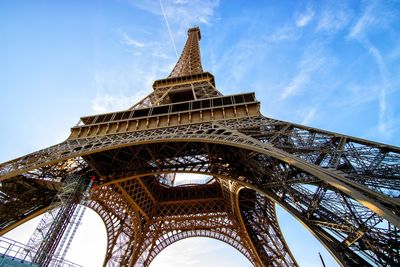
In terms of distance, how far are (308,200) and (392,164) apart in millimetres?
2760

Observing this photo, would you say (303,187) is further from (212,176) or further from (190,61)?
(190,61)

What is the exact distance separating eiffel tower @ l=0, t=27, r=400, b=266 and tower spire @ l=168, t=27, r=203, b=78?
0.28 m

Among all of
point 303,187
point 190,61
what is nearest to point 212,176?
point 303,187

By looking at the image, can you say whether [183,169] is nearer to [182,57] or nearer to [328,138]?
[328,138]

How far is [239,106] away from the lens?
1420 centimetres

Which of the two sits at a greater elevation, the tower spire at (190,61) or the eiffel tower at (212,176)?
the tower spire at (190,61)

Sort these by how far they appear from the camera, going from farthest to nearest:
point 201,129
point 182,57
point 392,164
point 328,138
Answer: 1. point 182,57
2. point 201,129
3. point 328,138
4. point 392,164

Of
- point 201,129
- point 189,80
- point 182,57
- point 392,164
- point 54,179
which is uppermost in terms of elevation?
point 182,57

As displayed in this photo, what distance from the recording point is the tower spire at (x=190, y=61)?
25.6 meters

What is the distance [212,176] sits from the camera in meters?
16.9

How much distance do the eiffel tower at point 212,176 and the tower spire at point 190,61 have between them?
0.91 ft

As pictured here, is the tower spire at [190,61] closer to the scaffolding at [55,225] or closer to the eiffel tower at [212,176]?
the eiffel tower at [212,176]

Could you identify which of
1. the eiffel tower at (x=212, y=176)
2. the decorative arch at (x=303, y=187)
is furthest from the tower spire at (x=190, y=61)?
the decorative arch at (x=303, y=187)

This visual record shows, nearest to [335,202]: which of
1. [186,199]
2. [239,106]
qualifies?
[239,106]
